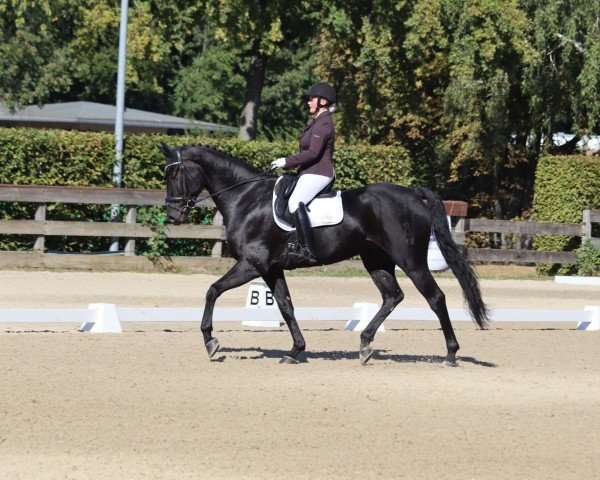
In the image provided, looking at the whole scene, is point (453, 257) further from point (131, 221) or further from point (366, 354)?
point (131, 221)

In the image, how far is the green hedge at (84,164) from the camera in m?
19.9

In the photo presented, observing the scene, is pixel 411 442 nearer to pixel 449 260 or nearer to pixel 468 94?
pixel 449 260

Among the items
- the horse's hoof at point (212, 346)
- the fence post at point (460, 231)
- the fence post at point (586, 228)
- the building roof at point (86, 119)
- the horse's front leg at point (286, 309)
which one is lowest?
the building roof at point (86, 119)

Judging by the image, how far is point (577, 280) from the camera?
22062mm

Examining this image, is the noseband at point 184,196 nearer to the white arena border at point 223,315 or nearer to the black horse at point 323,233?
the black horse at point 323,233

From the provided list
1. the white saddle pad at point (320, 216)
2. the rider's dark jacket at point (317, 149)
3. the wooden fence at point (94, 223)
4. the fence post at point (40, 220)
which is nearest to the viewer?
the rider's dark jacket at point (317, 149)

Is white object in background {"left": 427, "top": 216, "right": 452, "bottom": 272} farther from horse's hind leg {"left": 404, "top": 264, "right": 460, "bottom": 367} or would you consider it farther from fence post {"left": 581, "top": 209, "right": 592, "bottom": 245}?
horse's hind leg {"left": 404, "top": 264, "right": 460, "bottom": 367}

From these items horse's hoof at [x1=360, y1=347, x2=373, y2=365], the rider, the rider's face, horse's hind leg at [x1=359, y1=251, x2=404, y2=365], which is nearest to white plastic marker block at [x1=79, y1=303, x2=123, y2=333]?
the rider

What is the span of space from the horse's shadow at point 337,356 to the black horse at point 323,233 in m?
0.39

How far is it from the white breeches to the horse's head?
911mm

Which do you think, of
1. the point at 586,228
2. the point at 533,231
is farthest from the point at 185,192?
the point at 586,228

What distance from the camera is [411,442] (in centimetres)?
696

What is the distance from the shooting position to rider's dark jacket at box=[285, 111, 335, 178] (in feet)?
33.5

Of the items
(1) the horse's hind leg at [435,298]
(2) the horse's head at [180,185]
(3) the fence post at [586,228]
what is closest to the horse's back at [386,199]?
(1) the horse's hind leg at [435,298]
